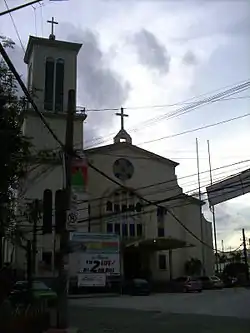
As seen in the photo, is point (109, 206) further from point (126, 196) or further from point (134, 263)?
point (134, 263)

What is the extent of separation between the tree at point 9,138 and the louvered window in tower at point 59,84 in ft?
118

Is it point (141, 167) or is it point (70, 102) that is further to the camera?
point (141, 167)

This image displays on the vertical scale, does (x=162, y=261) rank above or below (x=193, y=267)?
above

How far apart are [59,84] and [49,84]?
94cm

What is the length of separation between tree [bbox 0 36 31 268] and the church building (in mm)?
33275

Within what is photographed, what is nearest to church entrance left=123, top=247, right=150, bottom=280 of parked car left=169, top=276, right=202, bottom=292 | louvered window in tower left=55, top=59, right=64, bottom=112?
parked car left=169, top=276, right=202, bottom=292

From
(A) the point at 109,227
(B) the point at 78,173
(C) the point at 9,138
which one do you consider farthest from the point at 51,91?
(C) the point at 9,138

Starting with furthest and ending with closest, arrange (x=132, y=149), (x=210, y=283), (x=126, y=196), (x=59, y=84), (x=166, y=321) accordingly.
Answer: (x=132, y=149), (x=126, y=196), (x=59, y=84), (x=210, y=283), (x=166, y=321)

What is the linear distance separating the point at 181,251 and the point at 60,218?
38.9 m

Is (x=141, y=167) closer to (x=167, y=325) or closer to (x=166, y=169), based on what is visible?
(x=166, y=169)

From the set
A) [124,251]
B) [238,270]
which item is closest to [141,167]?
[124,251]

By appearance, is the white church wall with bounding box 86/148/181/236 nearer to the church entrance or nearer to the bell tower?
the church entrance

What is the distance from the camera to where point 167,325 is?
17.3 meters

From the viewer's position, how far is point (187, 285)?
4409cm
